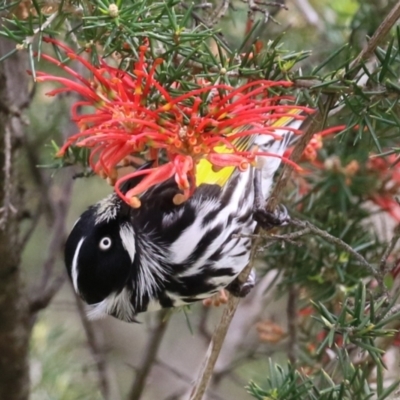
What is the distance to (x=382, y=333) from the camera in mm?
561

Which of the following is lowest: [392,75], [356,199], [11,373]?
[11,373]

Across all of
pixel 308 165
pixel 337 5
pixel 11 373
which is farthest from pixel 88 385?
pixel 337 5

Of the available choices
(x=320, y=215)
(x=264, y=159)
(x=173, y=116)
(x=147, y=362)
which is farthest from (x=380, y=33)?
(x=147, y=362)

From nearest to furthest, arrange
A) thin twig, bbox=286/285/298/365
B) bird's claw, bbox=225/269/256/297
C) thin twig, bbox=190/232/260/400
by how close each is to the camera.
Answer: thin twig, bbox=190/232/260/400 < bird's claw, bbox=225/269/256/297 < thin twig, bbox=286/285/298/365

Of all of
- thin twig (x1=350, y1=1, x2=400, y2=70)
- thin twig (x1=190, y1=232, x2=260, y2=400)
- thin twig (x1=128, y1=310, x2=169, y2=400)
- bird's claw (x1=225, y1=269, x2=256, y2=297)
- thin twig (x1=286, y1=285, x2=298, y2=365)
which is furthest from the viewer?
thin twig (x1=128, y1=310, x2=169, y2=400)

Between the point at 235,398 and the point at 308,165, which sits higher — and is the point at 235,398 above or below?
below

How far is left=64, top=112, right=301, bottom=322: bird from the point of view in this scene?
0.80m

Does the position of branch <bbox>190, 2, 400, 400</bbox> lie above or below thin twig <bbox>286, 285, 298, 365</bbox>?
above

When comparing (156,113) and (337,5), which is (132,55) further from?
(337,5)

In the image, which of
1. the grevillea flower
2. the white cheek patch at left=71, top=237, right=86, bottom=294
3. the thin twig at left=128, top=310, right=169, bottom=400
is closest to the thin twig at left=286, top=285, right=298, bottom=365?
the thin twig at left=128, top=310, right=169, bottom=400

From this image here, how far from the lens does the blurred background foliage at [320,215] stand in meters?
0.60

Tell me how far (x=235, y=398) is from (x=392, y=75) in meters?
1.75

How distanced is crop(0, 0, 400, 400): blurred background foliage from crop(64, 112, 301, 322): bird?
5 cm

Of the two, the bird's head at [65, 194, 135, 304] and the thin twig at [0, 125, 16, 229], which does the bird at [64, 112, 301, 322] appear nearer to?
the bird's head at [65, 194, 135, 304]
